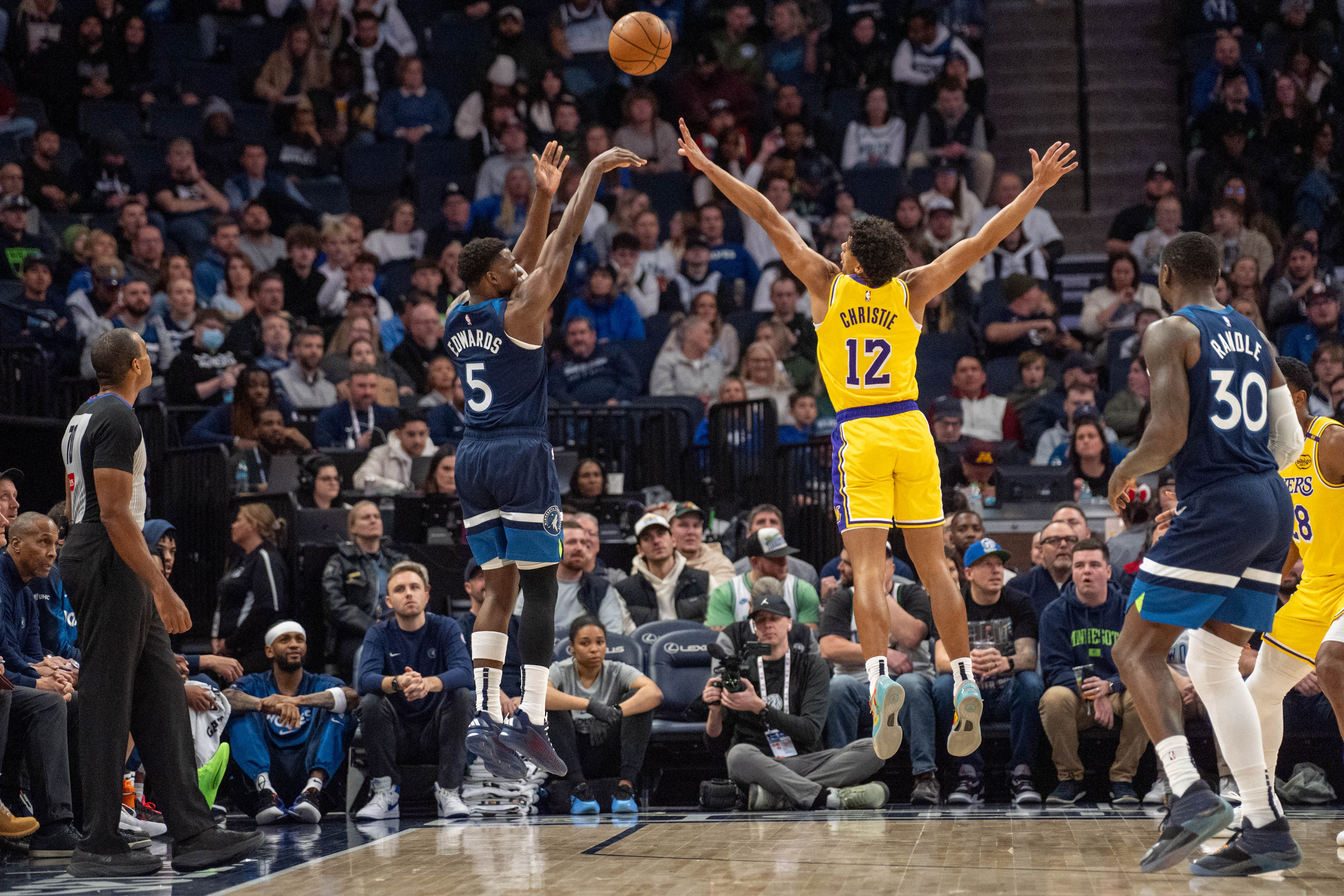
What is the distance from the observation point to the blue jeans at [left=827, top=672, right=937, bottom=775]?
30.1 feet

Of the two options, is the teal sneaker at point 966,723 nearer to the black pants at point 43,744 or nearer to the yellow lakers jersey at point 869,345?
the yellow lakers jersey at point 869,345

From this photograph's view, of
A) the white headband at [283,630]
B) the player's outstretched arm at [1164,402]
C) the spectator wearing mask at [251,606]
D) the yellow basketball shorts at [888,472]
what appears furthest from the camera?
the spectator wearing mask at [251,606]

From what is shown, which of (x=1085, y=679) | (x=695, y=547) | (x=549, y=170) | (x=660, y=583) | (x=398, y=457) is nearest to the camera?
(x=549, y=170)

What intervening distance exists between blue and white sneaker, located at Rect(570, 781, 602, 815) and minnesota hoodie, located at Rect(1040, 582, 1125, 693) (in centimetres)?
294

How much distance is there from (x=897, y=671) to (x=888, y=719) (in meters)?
2.72

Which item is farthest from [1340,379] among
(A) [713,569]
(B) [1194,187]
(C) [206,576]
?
Answer: (C) [206,576]

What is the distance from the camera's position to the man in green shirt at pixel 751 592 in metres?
10.0

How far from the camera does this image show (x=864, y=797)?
8.90m

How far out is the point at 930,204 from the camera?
15398 millimetres

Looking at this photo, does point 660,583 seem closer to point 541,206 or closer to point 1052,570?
point 1052,570

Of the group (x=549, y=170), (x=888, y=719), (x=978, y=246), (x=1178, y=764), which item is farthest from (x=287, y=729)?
(x=1178, y=764)

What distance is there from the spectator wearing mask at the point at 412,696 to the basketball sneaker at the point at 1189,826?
457 centimetres

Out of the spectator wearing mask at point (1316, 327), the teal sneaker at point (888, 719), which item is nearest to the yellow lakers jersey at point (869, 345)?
the teal sneaker at point (888, 719)

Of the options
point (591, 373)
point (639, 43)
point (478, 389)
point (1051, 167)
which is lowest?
point (478, 389)
